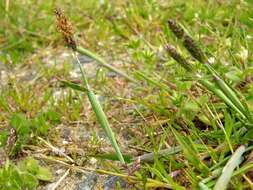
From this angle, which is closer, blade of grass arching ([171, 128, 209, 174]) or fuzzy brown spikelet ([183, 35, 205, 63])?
fuzzy brown spikelet ([183, 35, 205, 63])

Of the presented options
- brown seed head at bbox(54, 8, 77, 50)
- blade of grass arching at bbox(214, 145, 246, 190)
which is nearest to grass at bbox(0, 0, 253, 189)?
blade of grass arching at bbox(214, 145, 246, 190)

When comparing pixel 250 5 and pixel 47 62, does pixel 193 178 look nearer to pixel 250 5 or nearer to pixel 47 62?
pixel 250 5

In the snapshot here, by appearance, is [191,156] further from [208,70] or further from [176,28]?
[176,28]

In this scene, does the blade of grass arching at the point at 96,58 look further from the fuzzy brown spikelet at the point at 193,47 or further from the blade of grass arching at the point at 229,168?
the blade of grass arching at the point at 229,168

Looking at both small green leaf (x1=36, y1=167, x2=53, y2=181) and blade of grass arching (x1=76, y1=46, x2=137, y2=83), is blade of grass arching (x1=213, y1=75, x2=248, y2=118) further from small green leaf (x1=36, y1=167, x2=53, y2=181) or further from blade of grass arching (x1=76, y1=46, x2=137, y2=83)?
small green leaf (x1=36, y1=167, x2=53, y2=181)

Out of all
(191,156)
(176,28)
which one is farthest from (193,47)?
(191,156)

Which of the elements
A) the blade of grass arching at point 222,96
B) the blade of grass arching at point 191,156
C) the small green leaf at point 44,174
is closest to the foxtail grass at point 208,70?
the blade of grass arching at point 222,96

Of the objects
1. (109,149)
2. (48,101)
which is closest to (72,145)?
(109,149)
